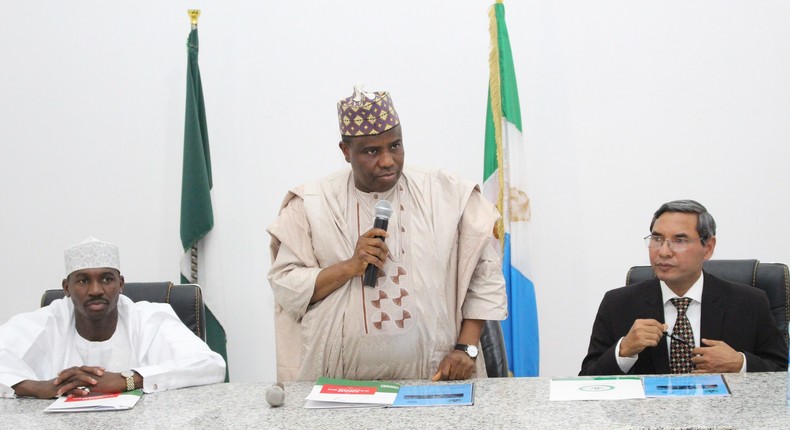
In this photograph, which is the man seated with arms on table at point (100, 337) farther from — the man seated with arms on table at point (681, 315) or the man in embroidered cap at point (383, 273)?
the man seated with arms on table at point (681, 315)

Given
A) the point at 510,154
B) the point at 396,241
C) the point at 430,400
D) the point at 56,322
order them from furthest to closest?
the point at 510,154
the point at 56,322
the point at 396,241
the point at 430,400

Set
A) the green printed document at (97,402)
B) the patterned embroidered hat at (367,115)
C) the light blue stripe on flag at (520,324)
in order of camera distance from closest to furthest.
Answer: the green printed document at (97,402)
the patterned embroidered hat at (367,115)
the light blue stripe on flag at (520,324)

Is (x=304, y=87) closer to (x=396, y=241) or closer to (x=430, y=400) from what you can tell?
(x=396, y=241)

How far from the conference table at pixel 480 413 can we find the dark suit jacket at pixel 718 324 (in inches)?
12.4

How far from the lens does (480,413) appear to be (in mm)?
2574

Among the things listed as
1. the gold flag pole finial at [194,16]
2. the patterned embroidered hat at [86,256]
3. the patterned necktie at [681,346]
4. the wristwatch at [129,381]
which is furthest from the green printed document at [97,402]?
the gold flag pole finial at [194,16]

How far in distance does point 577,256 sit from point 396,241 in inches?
86.5

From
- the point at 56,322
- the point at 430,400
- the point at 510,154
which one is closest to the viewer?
the point at 430,400

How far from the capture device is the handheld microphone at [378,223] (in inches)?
121

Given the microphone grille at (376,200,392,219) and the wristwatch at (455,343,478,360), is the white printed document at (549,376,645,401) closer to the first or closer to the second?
the wristwatch at (455,343,478,360)

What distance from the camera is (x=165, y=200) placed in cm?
528

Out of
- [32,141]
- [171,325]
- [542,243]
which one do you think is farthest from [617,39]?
[32,141]

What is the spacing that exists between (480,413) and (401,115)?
112 inches

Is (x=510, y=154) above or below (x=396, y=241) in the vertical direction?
above
